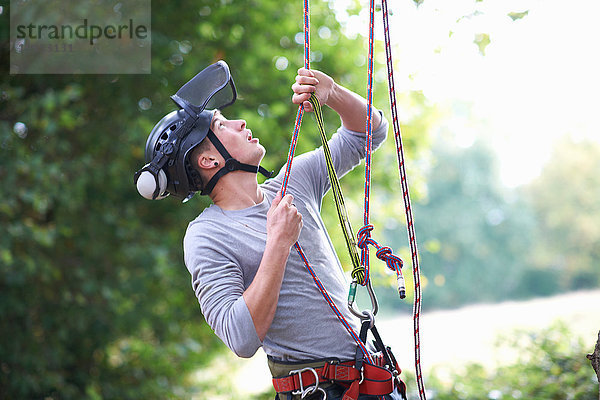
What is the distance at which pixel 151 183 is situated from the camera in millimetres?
1966

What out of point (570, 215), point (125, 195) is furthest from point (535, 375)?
point (570, 215)

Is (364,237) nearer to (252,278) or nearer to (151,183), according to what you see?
(252,278)

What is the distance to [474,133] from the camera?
90.9 ft

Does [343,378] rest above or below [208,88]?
below

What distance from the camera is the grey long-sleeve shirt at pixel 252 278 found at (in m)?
1.72

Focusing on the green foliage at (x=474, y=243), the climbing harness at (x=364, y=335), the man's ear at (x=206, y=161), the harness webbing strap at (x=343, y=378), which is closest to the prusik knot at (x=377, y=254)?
the climbing harness at (x=364, y=335)

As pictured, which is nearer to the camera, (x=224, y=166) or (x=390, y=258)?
(x=390, y=258)

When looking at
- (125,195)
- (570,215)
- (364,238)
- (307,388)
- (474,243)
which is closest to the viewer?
(307,388)

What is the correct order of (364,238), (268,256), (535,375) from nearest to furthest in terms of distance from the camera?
(268,256), (364,238), (535,375)

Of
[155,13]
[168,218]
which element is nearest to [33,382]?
[168,218]

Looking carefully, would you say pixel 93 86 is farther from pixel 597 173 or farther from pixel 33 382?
pixel 597 173

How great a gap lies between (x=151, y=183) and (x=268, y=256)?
0.52 m

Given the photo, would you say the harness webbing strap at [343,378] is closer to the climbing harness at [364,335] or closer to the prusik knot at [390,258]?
the climbing harness at [364,335]

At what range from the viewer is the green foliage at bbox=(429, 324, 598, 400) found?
4.15 meters
